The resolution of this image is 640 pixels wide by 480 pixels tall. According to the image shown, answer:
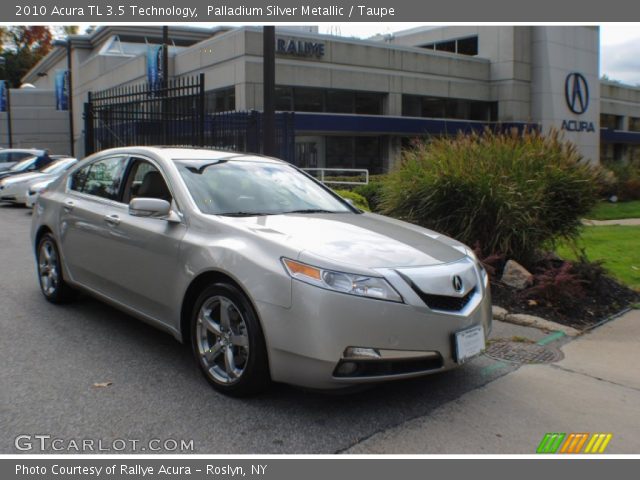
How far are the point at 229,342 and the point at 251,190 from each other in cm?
139

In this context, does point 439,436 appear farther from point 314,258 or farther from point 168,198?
point 168,198

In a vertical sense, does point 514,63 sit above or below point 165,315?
above

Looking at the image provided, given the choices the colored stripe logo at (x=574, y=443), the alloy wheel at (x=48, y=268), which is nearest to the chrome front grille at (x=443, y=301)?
the colored stripe logo at (x=574, y=443)

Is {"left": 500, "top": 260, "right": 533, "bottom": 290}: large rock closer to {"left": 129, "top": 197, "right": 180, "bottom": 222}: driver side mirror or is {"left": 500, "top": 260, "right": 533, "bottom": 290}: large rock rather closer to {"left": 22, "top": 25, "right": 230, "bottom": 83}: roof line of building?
{"left": 129, "top": 197, "right": 180, "bottom": 222}: driver side mirror

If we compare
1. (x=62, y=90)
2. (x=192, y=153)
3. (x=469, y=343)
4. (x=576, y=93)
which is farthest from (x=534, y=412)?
(x=576, y=93)

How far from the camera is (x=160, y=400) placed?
404 centimetres

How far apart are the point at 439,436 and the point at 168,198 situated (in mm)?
2645

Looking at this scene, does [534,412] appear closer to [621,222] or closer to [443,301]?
[443,301]

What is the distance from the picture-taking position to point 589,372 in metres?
4.89

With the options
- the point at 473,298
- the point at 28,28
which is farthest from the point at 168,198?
the point at 28,28

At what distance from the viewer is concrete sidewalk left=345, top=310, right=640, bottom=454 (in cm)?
358

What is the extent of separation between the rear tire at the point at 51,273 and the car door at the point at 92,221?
0.93 feet

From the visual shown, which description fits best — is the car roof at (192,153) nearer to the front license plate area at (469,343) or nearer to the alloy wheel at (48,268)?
the alloy wheel at (48,268)

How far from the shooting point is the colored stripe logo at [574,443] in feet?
11.8
